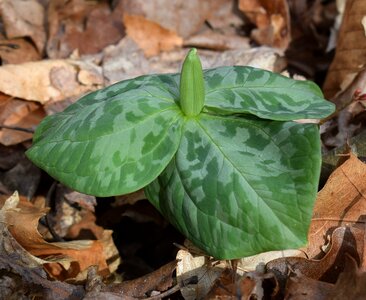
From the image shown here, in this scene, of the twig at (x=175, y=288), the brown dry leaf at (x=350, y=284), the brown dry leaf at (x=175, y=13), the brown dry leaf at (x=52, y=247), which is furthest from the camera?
the brown dry leaf at (x=175, y=13)

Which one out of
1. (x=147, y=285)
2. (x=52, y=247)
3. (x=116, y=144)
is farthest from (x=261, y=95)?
(x=52, y=247)

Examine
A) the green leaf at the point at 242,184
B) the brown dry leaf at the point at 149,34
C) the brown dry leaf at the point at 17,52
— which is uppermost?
the green leaf at the point at 242,184

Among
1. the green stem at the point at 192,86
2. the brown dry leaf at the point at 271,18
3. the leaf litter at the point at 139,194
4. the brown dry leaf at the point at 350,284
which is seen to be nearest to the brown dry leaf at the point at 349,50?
the leaf litter at the point at 139,194

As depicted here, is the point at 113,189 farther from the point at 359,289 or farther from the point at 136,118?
the point at 359,289

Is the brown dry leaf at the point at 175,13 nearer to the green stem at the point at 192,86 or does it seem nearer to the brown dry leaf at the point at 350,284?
the green stem at the point at 192,86

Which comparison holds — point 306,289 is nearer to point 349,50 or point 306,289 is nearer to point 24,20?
point 349,50

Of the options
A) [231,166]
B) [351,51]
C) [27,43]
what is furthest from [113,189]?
[27,43]

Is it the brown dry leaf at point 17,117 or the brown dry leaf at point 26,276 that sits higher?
the brown dry leaf at point 17,117

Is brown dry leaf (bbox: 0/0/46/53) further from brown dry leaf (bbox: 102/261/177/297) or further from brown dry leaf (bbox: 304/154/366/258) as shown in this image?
brown dry leaf (bbox: 304/154/366/258)
